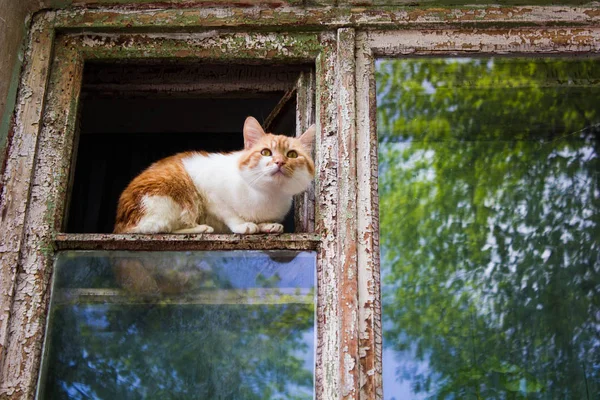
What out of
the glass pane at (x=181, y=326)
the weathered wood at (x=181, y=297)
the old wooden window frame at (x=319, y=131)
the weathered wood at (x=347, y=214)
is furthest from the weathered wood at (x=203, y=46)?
the weathered wood at (x=181, y=297)

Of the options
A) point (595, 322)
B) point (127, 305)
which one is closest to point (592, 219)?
point (595, 322)

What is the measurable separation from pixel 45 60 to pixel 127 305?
850 mm

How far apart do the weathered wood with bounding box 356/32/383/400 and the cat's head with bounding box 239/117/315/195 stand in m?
0.18

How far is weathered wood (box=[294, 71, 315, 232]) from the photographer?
2.21 metres

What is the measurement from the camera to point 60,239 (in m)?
2.02

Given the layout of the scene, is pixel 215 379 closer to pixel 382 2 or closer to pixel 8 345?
pixel 8 345

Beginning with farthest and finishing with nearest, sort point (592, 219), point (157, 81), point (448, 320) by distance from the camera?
point (157, 81)
point (592, 219)
point (448, 320)

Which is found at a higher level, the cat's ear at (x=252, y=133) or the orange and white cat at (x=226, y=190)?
the cat's ear at (x=252, y=133)

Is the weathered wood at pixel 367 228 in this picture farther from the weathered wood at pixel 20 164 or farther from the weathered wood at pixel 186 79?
the weathered wood at pixel 20 164

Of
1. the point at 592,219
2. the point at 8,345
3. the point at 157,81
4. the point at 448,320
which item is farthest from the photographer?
the point at 157,81

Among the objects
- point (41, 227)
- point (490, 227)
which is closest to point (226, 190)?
point (41, 227)

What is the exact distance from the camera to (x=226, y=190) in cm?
231

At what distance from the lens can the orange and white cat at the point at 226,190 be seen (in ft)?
7.04

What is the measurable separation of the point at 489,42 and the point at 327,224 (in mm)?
828
